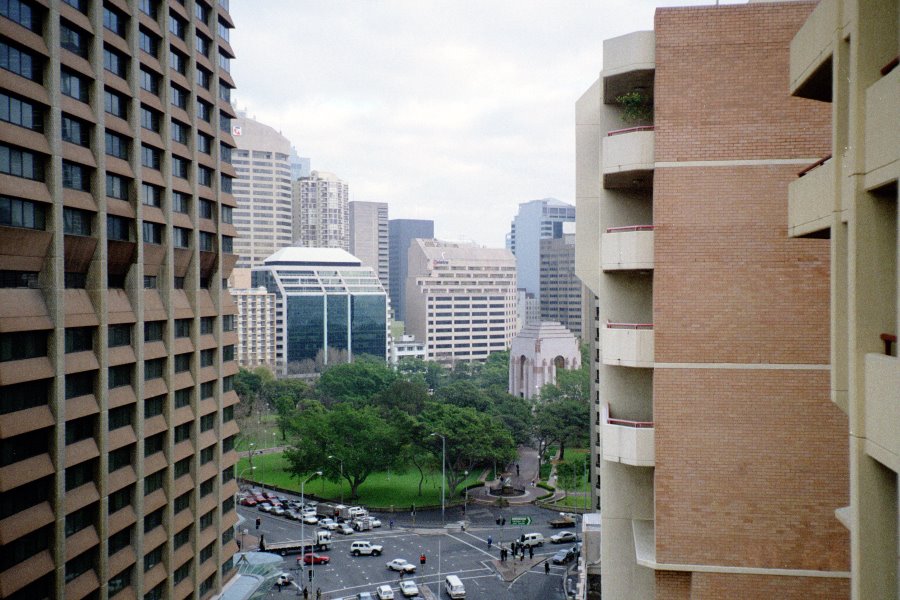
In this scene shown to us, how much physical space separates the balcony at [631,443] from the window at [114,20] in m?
23.6

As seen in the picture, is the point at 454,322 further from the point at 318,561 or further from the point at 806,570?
the point at 806,570

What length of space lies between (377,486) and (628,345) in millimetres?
61780

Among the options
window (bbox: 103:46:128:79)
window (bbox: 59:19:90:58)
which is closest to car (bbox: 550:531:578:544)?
window (bbox: 103:46:128:79)

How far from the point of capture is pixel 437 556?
54.3 metres

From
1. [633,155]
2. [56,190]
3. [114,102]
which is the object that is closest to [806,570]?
[633,155]

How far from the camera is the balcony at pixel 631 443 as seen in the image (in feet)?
49.5

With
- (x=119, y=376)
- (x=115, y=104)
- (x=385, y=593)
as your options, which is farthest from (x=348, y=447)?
(x=115, y=104)

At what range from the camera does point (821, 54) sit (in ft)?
30.7

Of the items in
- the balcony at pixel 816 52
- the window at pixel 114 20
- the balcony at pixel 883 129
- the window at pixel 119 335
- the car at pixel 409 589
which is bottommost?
the car at pixel 409 589

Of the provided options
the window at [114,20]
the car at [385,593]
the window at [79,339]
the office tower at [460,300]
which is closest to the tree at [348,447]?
the car at [385,593]

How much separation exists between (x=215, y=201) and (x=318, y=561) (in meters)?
27.6

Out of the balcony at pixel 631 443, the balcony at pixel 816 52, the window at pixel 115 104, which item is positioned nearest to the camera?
the balcony at pixel 816 52

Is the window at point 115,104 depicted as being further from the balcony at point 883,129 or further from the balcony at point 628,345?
the balcony at point 883,129

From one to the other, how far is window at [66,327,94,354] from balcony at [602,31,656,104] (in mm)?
19556
